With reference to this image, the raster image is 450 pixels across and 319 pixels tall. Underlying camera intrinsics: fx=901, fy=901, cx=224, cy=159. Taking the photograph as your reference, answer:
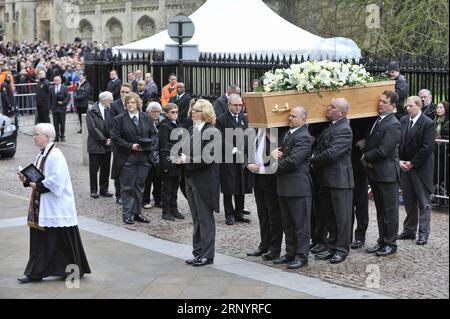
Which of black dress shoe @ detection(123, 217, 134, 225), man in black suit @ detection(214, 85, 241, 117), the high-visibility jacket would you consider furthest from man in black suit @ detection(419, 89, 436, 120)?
the high-visibility jacket

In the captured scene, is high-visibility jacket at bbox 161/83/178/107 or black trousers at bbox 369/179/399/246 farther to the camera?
high-visibility jacket at bbox 161/83/178/107

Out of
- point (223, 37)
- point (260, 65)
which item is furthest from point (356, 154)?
point (223, 37)

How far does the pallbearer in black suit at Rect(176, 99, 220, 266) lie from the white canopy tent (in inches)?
407

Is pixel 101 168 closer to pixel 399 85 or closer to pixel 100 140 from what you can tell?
pixel 100 140

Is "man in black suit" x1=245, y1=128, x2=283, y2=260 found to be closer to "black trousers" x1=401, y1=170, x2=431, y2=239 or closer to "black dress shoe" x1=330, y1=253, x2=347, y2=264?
"black dress shoe" x1=330, y1=253, x2=347, y2=264

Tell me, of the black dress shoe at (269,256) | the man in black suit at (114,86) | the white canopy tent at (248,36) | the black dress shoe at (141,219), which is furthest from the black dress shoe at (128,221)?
the white canopy tent at (248,36)

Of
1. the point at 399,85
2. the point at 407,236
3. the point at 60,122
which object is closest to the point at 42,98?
the point at 60,122

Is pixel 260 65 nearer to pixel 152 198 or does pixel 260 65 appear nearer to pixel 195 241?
pixel 152 198

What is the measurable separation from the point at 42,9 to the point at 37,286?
63.4 m

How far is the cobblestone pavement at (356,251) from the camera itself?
9.60 m

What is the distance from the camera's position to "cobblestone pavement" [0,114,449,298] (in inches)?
378

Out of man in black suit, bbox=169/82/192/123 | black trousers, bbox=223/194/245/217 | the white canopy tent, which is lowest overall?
black trousers, bbox=223/194/245/217

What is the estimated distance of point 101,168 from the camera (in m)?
16.0

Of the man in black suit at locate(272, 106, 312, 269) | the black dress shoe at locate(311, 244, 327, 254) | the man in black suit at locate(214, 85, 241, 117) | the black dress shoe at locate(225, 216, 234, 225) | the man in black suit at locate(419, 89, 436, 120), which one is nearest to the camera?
the man in black suit at locate(272, 106, 312, 269)
